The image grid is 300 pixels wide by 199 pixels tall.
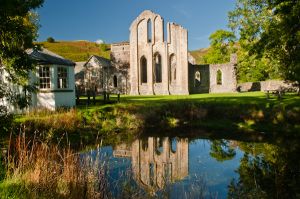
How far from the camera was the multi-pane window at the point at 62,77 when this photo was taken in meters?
20.8

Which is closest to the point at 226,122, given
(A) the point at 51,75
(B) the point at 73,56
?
(A) the point at 51,75

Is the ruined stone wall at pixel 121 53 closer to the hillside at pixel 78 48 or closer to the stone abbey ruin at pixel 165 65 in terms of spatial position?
the stone abbey ruin at pixel 165 65

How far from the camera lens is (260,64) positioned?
53750 millimetres

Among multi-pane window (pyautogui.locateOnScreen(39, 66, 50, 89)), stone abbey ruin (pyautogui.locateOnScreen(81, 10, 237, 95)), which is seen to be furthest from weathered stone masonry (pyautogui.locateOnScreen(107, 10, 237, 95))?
multi-pane window (pyautogui.locateOnScreen(39, 66, 50, 89))

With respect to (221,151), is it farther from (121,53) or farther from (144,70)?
(121,53)

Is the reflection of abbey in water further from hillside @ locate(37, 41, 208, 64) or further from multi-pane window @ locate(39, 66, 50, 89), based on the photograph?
hillside @ locate(37, 41, 208, 64)

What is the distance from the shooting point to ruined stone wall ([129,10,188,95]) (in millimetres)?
44156

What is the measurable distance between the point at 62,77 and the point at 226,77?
29.6m

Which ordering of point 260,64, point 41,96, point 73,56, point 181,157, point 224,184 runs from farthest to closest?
point 73,56 → point 260,64 → point 41,96 → point 181,157 → point 224,184

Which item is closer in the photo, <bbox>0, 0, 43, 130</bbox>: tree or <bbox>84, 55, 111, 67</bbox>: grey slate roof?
<bbox>0, 0, 43, 130</bbox>: tree

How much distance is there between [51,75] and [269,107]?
13.5 meters

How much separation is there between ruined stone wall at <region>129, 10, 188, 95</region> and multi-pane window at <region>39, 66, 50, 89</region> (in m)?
25.7

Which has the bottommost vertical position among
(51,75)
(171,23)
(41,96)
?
(41,96)

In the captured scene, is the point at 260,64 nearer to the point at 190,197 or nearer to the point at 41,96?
the point at 41,96
